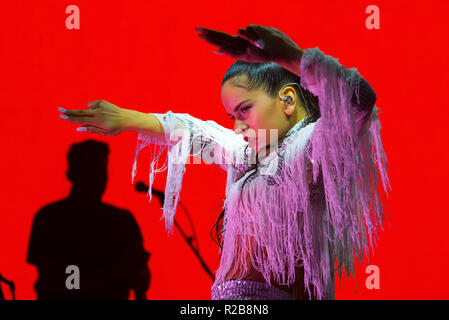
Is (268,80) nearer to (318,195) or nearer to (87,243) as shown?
(318,195)

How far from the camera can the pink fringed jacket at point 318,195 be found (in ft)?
2.80

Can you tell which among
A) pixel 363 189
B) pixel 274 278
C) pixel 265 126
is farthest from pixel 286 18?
pixel 274 278

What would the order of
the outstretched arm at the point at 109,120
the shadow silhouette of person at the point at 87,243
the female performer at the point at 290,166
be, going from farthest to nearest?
the shadow silhouette of person at the point at 87,243 < the outstretched arm at the point at 109,120 < the female performer at the point at 290,166

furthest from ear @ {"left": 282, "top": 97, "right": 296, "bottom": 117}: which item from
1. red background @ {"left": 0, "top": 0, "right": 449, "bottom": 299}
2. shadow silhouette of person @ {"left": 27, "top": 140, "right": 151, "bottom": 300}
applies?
shadow silhouette of person @ {"left": 27, "top": 140, "right": 151, "bottom": 300}

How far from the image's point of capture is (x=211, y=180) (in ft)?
5.13

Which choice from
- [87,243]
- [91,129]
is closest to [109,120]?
[91,129]

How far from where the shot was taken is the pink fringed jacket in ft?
2.80

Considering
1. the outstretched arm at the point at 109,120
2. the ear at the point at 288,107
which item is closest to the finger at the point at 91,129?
the outstretched arm at the point at 109,120

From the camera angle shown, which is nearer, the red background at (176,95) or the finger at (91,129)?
the finger at (91,129)

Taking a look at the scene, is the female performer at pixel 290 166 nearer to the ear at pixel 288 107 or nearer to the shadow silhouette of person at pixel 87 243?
the ear at pixel 288 107

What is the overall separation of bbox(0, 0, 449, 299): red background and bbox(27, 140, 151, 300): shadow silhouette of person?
1.2 inches

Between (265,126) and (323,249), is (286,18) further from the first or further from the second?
(323,249)

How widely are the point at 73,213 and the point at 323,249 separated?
0.84m

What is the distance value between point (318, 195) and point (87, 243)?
2.65 ft
